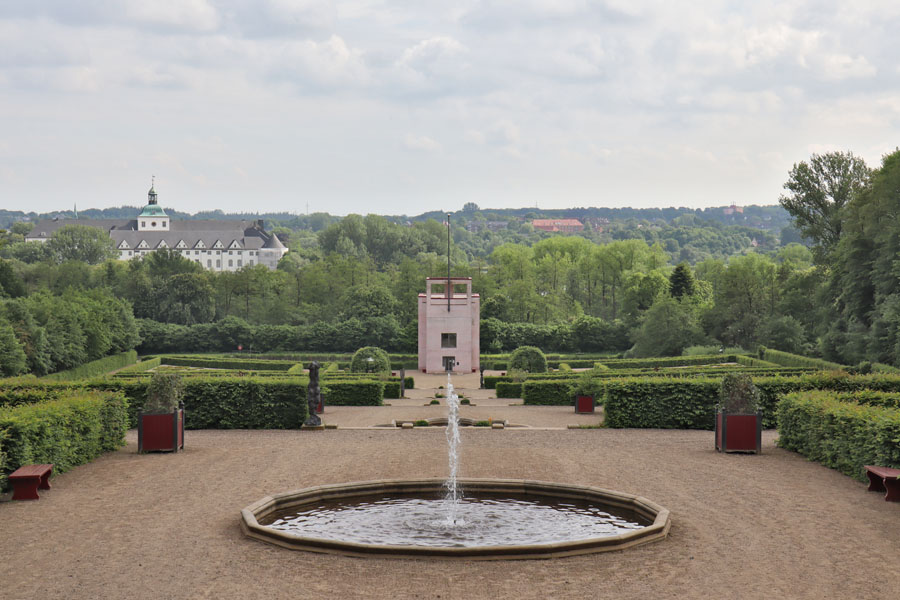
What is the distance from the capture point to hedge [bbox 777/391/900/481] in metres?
14.8

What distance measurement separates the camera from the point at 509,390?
3856cm

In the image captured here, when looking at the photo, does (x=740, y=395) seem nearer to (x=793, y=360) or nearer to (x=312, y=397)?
(x=312, y=397)

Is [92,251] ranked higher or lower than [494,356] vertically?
higher

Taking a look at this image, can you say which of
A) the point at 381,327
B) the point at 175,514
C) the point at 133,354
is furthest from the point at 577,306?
the point at 175,514

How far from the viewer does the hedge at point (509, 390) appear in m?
38.4

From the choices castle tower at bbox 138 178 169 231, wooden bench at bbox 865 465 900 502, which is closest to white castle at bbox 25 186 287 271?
castle tower at bbox 138 178 169 231

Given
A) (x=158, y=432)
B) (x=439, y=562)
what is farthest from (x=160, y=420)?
(x=439, y=562)

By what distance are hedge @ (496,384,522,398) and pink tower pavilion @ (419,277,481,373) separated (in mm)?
16791

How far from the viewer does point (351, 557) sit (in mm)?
10555

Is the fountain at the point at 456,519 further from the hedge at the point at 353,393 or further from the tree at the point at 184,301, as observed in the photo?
the tree at the point at 184,301

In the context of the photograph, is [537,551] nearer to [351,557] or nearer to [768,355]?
[351,557]

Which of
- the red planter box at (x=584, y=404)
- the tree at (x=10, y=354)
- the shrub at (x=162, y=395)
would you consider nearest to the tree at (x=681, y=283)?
the red planter box at (x=584, y=404)

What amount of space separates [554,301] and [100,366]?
136 ft

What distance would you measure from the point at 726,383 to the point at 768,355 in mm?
37026
